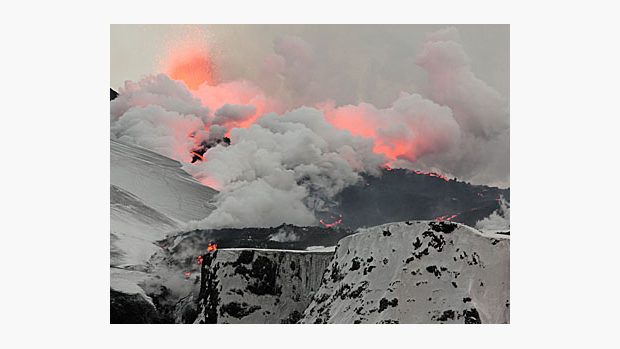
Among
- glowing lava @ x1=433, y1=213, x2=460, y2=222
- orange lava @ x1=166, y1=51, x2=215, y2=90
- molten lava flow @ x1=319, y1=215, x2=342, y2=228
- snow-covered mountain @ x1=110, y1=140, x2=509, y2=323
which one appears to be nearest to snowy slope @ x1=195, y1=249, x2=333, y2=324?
snow-covered mountain @ x1=110, y1=140, x2=509, y2=323

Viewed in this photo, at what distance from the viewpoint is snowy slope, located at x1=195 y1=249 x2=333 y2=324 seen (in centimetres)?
694

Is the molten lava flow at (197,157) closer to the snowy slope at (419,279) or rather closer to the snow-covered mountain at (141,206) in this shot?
the snow-covered mountain at (141,206)

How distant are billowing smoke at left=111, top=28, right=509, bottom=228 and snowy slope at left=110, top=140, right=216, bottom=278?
0.32 feet

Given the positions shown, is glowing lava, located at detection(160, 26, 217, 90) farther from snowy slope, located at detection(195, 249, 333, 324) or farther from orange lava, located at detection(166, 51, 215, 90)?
snowy slope, located at detection(195, 249, 333, 324)

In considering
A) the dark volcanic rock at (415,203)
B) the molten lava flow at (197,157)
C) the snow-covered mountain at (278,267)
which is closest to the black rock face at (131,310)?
the snow-covered mountain at (278,267)

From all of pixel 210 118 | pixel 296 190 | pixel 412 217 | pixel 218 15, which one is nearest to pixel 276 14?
pixel 218 15

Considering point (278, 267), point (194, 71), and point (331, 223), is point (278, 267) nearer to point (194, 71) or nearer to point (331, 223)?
point (331, 223)

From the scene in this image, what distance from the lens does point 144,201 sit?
7.00m

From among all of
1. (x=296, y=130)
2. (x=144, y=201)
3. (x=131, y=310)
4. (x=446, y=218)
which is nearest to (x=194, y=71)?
(x=296, y=130)

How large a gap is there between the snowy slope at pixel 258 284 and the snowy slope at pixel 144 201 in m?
0.42

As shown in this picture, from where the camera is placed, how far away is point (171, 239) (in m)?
7.00

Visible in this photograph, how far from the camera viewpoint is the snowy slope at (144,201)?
689 cm

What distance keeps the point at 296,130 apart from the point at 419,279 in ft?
5.08
